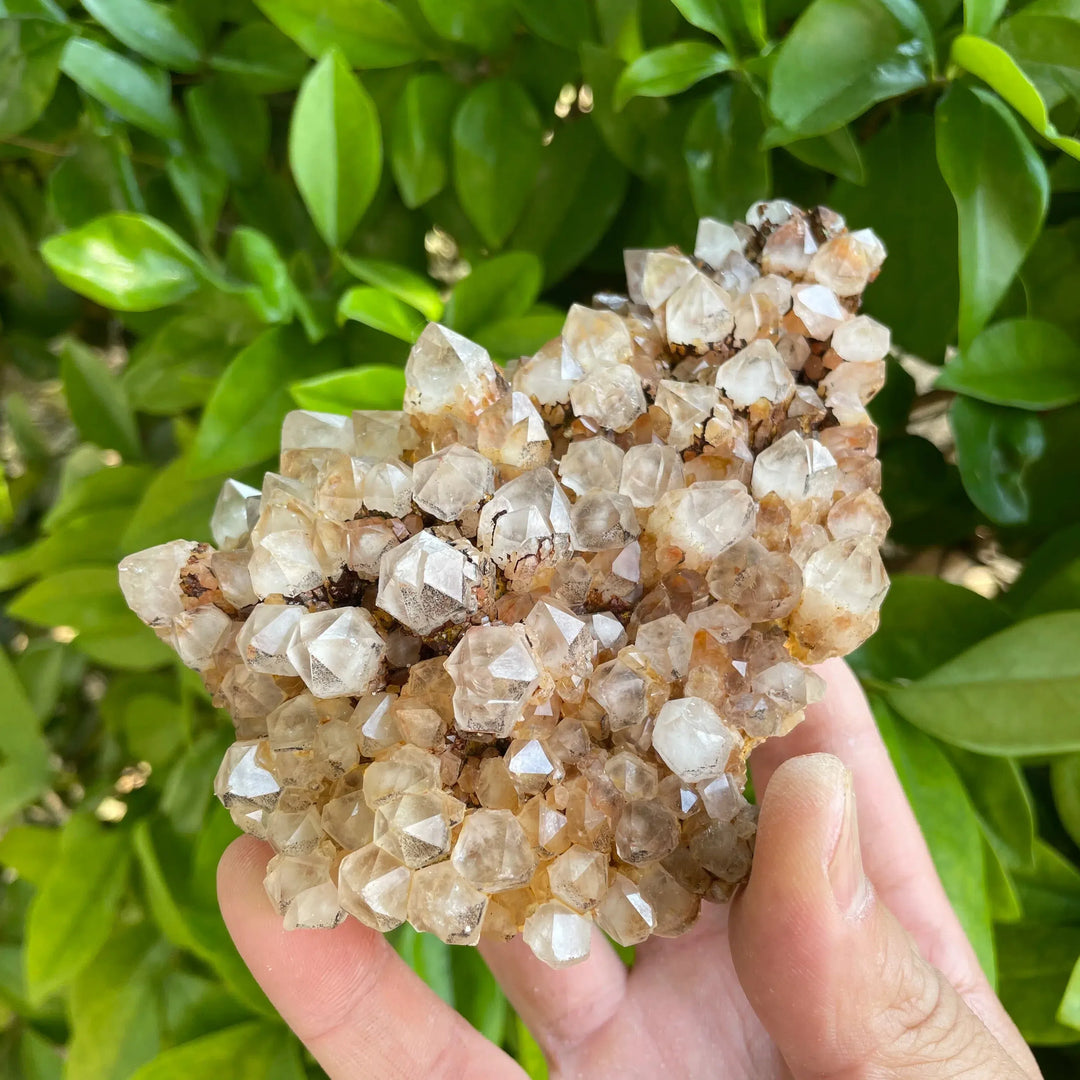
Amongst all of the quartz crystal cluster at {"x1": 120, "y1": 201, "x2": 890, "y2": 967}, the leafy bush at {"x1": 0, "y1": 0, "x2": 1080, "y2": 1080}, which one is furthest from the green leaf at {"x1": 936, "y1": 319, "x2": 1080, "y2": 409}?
the quartz crystal cluster at {"x1": 120, "y1": 201, "x2": 890, "y2": 967}

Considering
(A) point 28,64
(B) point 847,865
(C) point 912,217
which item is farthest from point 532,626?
(A) point 28,64

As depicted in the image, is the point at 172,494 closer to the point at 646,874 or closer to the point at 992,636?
the point at 646,874

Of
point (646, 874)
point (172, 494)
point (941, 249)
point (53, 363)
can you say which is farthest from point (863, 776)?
point (53, 363)

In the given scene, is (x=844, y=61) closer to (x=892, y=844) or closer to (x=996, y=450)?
(x=996, y=450)

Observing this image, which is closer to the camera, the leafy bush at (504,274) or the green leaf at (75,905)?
the leafy bush at (504,274)

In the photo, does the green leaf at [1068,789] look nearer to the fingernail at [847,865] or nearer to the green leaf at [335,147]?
the fingernail at [847,865]

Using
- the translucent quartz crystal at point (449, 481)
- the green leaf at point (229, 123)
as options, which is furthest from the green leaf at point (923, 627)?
the green leaf at point (229, 123)
